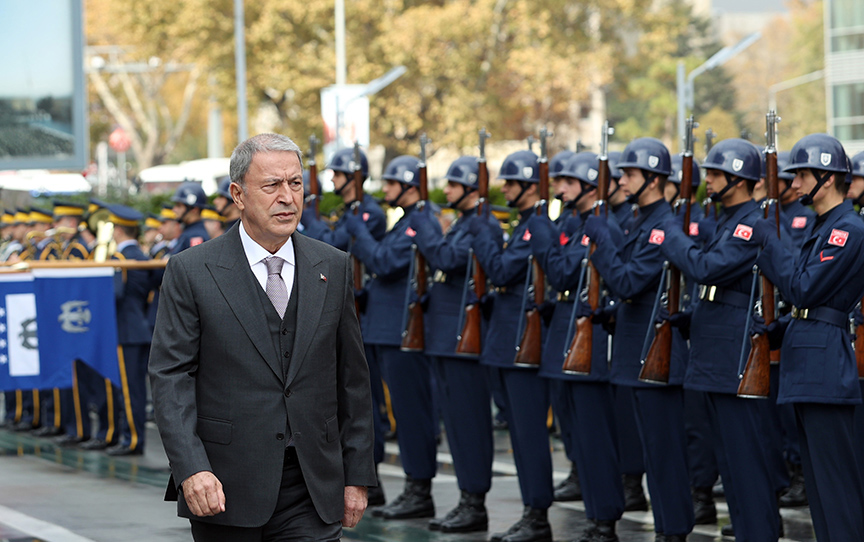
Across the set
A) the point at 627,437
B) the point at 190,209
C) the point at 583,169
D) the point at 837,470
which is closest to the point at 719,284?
the point at 837,470

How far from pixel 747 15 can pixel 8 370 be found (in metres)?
87.3

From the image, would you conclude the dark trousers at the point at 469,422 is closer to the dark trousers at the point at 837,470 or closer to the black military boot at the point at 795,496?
the black military boot at the point at 795,496

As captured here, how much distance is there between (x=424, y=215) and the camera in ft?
28.9

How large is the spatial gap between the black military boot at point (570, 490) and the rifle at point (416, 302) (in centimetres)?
150

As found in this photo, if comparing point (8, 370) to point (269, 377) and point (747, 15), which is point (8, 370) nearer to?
point (269, 377)

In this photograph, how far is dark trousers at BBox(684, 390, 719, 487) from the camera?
8570mm

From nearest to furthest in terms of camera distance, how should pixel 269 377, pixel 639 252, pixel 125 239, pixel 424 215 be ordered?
1. pixel 269 377
2. pixel 639 252
3. pixel 424 215
4. pixel 125 239

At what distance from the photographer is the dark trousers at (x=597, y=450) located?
7.52m

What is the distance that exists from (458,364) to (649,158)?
6.11 ft

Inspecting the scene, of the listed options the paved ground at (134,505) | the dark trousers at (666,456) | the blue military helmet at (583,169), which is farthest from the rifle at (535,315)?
the paved ground at (134,505)

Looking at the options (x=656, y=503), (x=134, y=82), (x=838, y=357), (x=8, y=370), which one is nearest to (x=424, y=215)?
(x=656, y=503)

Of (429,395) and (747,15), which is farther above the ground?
(747,15)

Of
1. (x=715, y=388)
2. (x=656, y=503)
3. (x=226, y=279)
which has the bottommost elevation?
(x=656, y=503)

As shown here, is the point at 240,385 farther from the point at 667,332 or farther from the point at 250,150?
the point at 667,332
